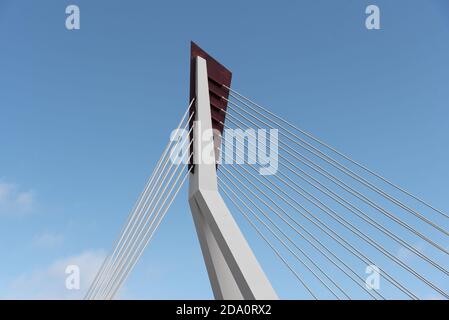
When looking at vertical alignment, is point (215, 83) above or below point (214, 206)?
above

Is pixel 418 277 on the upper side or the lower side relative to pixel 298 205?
lower

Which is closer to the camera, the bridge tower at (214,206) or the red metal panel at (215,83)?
the bridge tower at (214,206)

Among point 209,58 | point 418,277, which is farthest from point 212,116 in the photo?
point 418,277

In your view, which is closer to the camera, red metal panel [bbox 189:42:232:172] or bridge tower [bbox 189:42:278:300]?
bridge tower [bbox 189:42:278:300]

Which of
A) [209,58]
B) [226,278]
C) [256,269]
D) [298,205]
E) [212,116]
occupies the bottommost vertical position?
[226,278]

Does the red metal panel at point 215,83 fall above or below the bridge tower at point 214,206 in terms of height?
above

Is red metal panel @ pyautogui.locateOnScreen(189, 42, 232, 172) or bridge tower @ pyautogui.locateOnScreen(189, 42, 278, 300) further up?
red metal panel @ pyautogui.locateOnScreen(189, 42, 232, 172)

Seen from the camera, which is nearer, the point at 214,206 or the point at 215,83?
the point at 214,206
